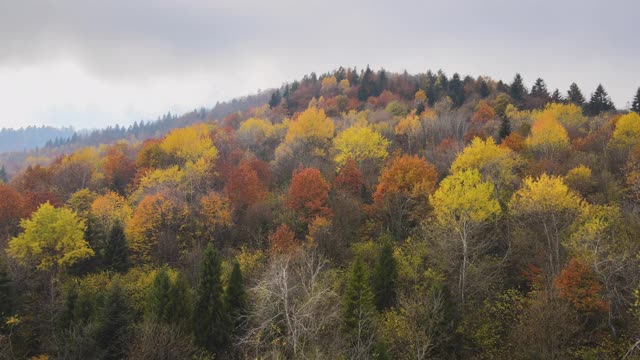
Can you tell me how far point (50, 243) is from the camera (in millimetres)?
40031

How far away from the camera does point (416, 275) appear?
35.5 m

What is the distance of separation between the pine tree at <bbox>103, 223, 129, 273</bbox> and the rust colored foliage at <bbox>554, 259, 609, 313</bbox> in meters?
40.4

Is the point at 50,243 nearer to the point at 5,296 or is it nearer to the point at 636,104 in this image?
the point at 5,296

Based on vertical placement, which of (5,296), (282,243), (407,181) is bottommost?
(5,296)

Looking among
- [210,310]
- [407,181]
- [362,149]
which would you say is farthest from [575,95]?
[210,310]

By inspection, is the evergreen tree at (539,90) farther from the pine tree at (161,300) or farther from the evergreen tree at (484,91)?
the pine tree at (161,300)

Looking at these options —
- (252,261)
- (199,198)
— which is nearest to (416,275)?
(252,261)

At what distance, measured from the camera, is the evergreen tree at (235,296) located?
3272 centimetres

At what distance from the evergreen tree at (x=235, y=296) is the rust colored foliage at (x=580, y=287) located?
79.8 feet

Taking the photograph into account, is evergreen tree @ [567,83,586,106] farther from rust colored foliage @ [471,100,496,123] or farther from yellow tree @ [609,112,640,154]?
yellow tree @ [609,112,640,154]

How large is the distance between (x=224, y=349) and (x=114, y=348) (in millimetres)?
8265

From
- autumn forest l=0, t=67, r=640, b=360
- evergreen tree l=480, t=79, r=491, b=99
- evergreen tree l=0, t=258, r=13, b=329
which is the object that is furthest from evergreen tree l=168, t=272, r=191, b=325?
evergreen tree l=480, t=79, r=491, b=99

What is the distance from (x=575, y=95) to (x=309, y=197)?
82.1 meters

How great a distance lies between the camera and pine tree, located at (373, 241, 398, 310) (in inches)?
1364
